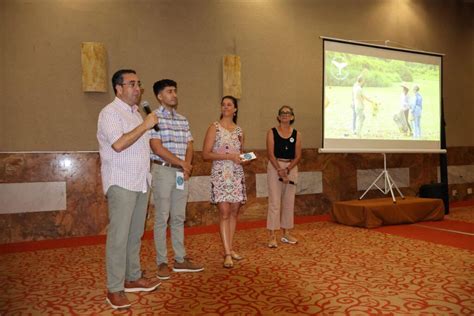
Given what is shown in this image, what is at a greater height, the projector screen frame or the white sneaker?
the projector screen frame

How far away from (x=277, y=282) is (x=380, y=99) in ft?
14.2

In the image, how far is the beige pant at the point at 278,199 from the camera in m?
4.46

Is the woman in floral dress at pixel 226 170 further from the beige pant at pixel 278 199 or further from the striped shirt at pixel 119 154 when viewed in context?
the striped shirt at pixel 119 154

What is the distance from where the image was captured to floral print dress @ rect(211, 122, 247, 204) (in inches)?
141

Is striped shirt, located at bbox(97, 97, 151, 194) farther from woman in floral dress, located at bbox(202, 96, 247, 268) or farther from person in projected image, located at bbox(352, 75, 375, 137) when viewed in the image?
person in projected image, located at bbox(352, 75, 375, 137)

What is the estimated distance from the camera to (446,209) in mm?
6863

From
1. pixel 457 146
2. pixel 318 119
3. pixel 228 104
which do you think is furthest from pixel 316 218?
pixel 457 146

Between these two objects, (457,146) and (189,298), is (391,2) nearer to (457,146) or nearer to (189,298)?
(457,146)

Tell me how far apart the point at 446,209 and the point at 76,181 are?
19.2 ft

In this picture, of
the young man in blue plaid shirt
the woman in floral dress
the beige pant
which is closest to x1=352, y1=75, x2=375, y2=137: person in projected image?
the beige pant

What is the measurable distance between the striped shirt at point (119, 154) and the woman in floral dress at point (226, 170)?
0.95 metres

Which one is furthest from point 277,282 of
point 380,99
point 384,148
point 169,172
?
point 380,99

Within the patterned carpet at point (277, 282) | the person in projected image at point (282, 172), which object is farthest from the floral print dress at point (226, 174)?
the person in projected image at point (282, 172)

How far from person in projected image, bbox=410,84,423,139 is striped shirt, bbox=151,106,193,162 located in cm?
485
